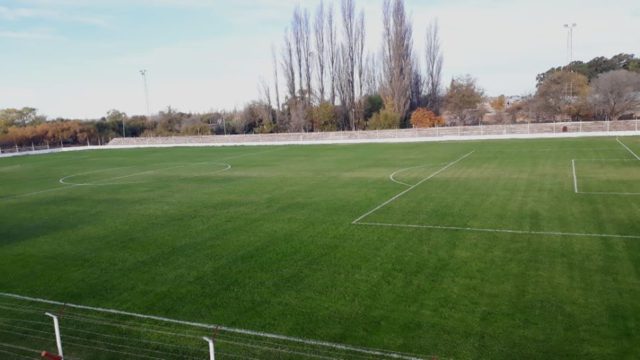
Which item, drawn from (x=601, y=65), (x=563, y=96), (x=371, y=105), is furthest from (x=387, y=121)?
(x=601, y=65)

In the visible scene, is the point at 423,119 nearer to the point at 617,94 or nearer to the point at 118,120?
the point at 617,94

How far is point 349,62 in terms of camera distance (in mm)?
61281

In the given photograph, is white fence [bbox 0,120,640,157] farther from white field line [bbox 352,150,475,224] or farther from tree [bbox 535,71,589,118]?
white field line [bbox 352,150,475,224]

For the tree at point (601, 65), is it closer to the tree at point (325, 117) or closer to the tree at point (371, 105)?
the tree at point (371, 105)

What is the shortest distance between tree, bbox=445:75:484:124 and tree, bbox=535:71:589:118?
25.5 ft

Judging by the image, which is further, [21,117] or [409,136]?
[21,117]

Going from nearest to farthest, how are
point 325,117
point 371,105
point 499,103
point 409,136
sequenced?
point 409,136, point 325,117, point 371,105, point 499,103

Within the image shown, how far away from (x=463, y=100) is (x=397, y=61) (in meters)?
→ 10.1

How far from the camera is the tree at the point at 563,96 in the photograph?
180ft

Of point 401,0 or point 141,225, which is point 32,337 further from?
point 401,0

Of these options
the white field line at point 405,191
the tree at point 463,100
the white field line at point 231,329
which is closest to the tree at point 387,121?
the tree at point 463,100

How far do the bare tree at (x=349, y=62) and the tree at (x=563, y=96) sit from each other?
22366mm

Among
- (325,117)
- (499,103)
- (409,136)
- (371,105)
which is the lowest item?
(409,136)

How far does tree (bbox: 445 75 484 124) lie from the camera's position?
2404 inches
